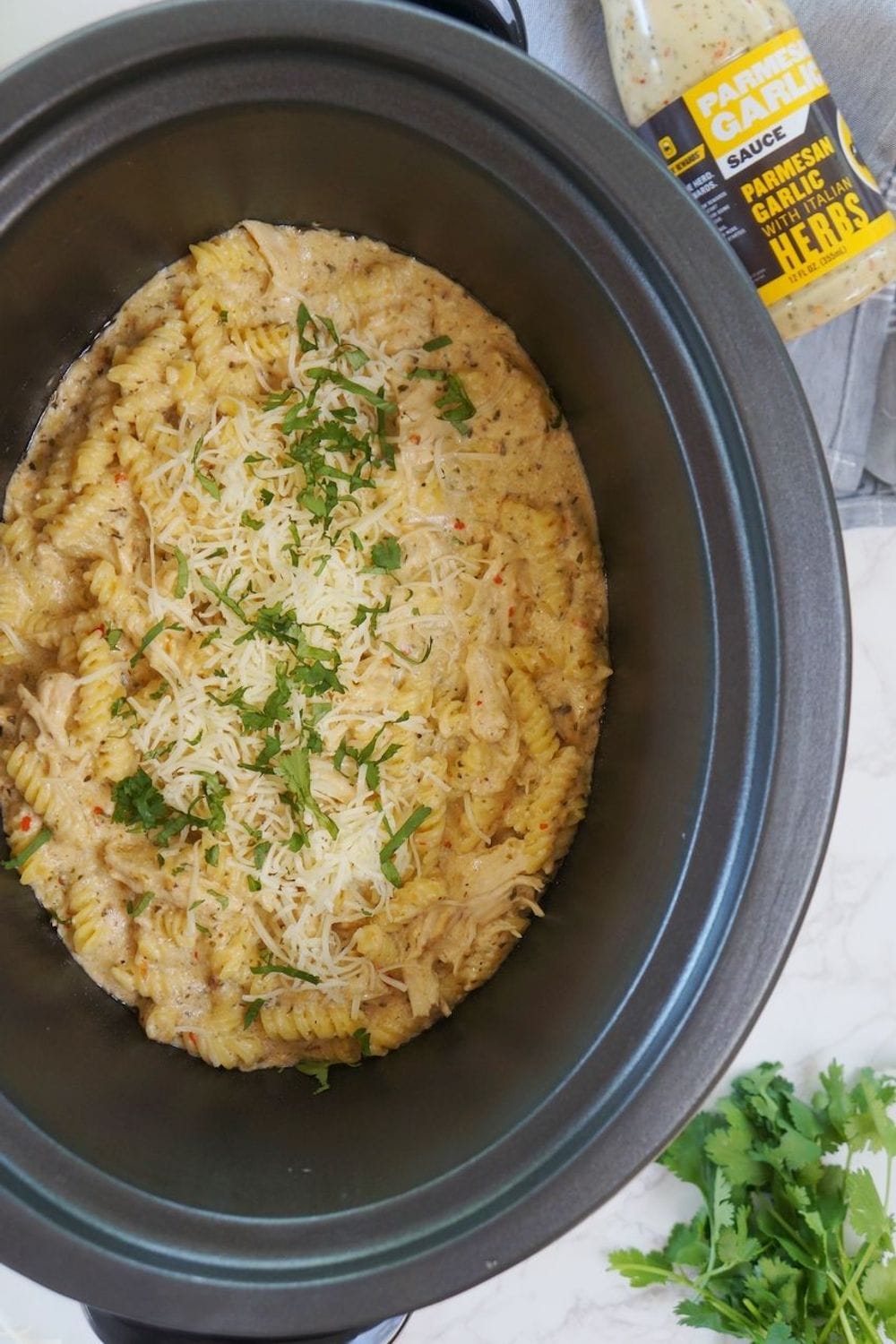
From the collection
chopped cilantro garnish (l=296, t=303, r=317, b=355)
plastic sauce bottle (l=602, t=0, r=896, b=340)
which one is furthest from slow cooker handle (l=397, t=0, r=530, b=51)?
chopped cilantro garnish (l=296, t=303, r=317, b=355)

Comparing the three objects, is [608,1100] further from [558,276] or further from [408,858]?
[558,276]

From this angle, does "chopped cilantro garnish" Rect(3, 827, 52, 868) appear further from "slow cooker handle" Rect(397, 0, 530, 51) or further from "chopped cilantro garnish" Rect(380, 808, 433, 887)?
"slow cooker handle" Rect(397, 0, 530, 51)

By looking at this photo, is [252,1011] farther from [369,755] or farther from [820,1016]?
[820,1016]

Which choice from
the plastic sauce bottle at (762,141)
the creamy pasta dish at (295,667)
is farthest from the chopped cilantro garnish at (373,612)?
the plastic sauce bottle at (762,141)

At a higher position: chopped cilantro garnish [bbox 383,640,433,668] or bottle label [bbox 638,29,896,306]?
bottle label [bbox 638,29,896,306]

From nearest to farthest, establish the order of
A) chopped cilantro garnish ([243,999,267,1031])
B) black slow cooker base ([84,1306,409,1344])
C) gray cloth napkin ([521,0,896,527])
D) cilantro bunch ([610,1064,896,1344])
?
black slow cooker base ([84,1306,409,1344]) → chopped cilantro garnish ([243,999,267,1031]) → gray cloth napkin ([521,0,896,527]) → cilantro bunch ([610,1064,896,1344])

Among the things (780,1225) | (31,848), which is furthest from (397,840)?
(780,1225)

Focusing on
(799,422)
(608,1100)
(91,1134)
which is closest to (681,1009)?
(608,1100)
